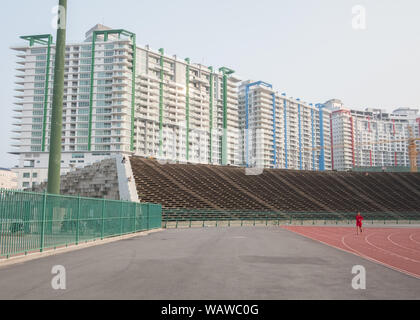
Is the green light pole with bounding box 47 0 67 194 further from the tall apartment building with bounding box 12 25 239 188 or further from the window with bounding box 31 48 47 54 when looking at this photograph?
the window with bounding box 31 48 47 54

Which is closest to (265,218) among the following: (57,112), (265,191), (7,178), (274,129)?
(265,191)

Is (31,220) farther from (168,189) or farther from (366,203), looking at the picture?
(366,203)

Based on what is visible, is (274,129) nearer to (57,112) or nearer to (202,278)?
(57,112)

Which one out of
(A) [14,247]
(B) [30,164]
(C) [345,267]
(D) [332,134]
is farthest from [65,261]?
(D) [332,134]

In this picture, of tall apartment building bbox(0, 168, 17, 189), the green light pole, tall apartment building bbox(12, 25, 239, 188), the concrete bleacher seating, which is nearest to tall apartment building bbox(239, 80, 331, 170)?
tall apartment building bbox(12, 25, 239, 188)

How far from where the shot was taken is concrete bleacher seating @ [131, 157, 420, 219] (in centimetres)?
A: 4169

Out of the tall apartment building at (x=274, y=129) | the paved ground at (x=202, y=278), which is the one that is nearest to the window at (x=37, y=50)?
the tall apartment building at (x=274, y=129)

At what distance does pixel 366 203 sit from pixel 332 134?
153034 mm

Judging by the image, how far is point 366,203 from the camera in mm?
51125

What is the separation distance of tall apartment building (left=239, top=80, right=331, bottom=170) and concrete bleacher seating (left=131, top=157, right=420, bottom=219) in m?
85.7

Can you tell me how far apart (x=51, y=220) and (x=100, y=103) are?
9891cm

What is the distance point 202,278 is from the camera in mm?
8469

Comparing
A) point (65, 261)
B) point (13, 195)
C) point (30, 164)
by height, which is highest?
point (30, 164)

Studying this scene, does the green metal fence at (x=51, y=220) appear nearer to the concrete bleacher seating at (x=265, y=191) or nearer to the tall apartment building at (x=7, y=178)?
the concrete bleacher seating at (x=265, y=191)
